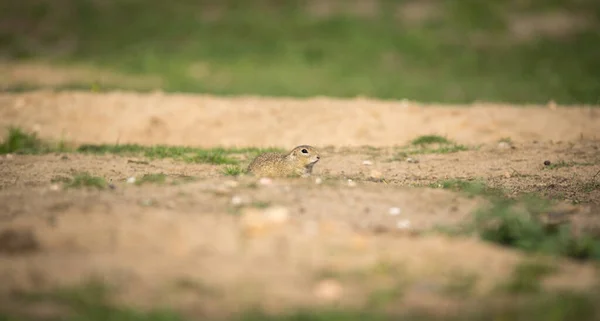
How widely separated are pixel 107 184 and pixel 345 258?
2.59 m

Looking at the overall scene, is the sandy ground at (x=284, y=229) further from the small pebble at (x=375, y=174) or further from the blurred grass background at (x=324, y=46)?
the blurred grass background at (x=324, y=46)

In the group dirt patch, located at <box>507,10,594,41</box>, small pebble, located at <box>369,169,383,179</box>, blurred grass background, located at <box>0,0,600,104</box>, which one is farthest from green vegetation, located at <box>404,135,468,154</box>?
dirt patch, located at <box>507,10,594,41</box>

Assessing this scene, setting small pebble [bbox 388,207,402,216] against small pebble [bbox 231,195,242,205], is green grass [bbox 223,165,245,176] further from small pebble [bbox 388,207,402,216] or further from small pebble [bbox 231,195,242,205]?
small pebble [bbox 388,207,402,216]

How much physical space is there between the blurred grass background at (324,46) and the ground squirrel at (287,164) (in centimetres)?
755

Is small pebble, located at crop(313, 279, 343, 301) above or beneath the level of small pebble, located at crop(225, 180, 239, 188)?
beneath

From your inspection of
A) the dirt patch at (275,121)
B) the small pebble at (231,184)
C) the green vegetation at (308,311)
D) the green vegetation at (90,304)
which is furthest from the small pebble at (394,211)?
the dirt patch at (275,121)

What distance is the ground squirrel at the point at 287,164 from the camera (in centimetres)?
782

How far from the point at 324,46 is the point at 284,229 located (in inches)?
619

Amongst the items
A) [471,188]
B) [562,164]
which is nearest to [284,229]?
[471,188]

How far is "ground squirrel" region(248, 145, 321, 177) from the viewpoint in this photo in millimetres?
7820

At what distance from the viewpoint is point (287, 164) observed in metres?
7.87

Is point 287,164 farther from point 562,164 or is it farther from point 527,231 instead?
point 527,231

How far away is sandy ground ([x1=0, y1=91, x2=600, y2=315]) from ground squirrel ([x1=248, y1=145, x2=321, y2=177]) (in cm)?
38

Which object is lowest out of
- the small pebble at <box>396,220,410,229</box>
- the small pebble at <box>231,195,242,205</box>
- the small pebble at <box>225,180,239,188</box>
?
the small pebble at <box>396,220,410,229</box>
